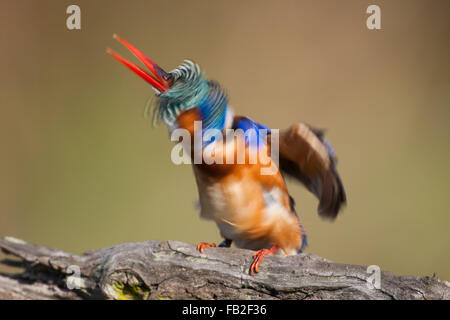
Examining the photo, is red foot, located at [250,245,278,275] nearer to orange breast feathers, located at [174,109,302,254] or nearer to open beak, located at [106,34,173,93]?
orange breast feathers, located at [174,109,302,254]

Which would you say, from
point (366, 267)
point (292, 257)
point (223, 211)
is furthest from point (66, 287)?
point (366, 267)

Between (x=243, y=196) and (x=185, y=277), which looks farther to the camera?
(x=243, y=196)

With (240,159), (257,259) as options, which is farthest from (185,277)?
(240,159)

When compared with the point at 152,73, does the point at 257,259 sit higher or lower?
lower

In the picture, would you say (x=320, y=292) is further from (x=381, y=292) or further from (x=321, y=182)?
(x=321, y=182)

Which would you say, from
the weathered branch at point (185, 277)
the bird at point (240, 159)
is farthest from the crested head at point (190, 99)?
the weathered branch at point (185, 277)

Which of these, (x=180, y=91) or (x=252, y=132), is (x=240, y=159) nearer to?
(x=252, y=132)
